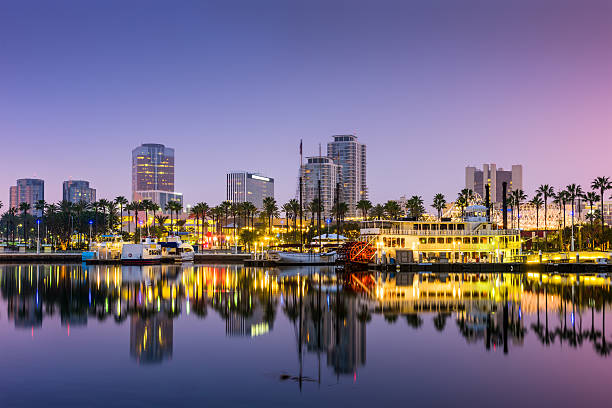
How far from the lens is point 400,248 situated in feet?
318

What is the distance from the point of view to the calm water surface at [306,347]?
918 inches

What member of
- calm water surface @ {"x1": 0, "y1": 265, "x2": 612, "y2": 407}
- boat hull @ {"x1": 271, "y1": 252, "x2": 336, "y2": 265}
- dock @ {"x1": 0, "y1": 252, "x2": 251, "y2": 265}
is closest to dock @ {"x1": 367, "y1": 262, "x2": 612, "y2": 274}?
boat hull @ {"x1": 271, "y1": 252, "x2": 336, "y2": 265}

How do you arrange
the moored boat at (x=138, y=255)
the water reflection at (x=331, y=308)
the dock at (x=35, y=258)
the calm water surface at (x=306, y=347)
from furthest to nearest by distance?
the dock at (x=35, y=258), the moored boat at (x=138, y=255), the water reflection at (x=331, y=308), the calm water surface at (x=306, y=347)

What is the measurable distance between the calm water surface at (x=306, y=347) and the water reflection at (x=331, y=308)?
182mm

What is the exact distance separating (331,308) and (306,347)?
49.5 feet

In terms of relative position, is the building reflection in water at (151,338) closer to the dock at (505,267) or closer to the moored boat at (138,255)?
the dock at (505,267)

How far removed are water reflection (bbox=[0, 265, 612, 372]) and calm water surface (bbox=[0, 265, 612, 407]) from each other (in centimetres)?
18

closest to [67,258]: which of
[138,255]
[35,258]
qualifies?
[35,258]

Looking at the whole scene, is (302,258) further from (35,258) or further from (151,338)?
(151,338)

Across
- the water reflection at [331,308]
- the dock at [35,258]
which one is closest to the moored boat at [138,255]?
the dock at [35,258]

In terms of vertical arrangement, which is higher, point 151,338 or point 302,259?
point 151,338

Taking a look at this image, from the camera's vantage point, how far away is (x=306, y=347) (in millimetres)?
32875

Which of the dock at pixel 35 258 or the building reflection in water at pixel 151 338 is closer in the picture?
the building reflection in water at pixel 151 338

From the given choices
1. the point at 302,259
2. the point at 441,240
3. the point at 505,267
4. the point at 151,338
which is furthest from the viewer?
the point at 302,259
